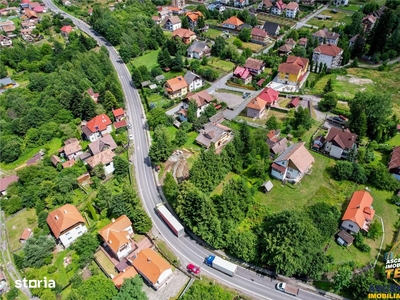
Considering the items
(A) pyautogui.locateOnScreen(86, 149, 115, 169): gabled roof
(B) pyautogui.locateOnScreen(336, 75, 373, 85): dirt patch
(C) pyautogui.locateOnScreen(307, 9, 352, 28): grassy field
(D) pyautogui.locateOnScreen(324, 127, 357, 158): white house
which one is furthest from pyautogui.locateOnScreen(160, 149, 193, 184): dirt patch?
(C) pyautogui.locateOnScreen(307, 9, 352, 28): grassy field

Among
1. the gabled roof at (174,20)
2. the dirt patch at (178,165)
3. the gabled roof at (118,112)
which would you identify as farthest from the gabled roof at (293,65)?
the gabled roof at (174,20)

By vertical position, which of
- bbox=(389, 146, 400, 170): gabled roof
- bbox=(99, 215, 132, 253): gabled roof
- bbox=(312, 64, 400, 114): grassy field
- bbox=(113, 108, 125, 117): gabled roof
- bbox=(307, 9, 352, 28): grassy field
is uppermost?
bbox=(307, 9, 352, 28): grassy field

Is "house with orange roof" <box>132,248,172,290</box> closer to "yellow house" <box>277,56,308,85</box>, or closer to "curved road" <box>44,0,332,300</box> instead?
"curved road" <box>44,0,332,300</box>

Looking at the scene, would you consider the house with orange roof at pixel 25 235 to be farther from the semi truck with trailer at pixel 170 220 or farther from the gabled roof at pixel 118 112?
the gabled roof at pixel 118 112

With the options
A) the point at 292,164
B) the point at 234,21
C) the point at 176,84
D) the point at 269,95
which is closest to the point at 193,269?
the point at 292,164

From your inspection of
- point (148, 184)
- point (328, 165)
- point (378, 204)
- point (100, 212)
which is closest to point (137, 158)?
point (148, 184)

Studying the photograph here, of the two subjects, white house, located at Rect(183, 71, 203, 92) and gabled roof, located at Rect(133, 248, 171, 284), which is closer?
gabled roof, located at Rect(133, 248, 171, 284)

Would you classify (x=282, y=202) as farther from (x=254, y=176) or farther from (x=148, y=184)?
(x=148, y=184)
